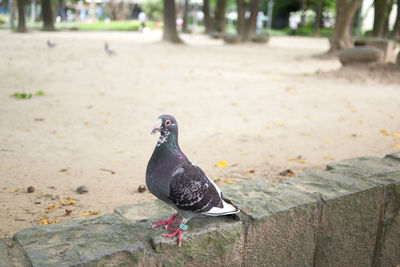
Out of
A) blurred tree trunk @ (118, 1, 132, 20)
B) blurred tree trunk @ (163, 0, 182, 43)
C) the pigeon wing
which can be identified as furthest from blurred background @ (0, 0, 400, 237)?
blurred tree trunk @ (118, 1, 132, 20)

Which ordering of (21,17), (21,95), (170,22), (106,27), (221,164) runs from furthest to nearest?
(106,27)
(170,22)
(21,17)
(21,95)
(221,164)

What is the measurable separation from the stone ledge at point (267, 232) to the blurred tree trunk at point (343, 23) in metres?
13.5

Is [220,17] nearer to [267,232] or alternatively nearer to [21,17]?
[21,17]

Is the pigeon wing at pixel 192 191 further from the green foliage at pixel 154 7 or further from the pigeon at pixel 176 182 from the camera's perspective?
the green foliage at pixel 154 7

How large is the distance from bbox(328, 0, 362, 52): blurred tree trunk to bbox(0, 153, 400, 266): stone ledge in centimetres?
1348

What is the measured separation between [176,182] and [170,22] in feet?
56.8

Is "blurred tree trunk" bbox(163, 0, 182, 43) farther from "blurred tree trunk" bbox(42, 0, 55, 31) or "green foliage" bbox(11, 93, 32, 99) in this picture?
"green foliage" bbox(11, 93, 32, 99)

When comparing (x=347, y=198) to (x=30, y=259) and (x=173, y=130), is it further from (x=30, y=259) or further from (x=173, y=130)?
(x=30, y=259)

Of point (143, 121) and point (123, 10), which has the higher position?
point (123, 10)

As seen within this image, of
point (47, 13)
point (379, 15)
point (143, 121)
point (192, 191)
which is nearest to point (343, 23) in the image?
point (379, 15)

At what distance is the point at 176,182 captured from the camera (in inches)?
74.7

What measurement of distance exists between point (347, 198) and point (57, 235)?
6.23ft

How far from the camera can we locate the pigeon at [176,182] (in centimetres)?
190

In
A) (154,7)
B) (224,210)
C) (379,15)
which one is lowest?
(224,210)
